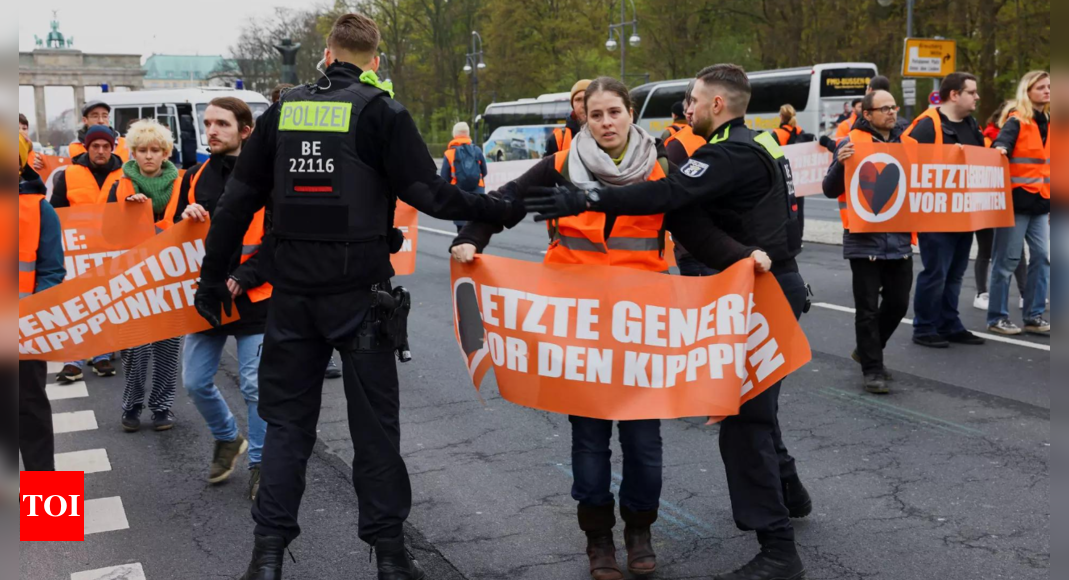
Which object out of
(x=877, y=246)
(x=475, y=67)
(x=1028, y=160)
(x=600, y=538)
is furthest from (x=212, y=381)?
(x=475, y=67)

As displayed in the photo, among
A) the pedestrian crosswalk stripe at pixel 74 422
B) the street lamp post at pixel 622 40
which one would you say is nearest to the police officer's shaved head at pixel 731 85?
the pedestrian crosswalk stripe at pixel 74 422

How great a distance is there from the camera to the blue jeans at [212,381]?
17.0 feet

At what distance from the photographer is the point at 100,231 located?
23.0ft

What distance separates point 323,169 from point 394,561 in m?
1.47

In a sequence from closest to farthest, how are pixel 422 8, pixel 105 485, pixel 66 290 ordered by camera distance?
pixel 66 290 < pixel 105 485 < pixel 422 8

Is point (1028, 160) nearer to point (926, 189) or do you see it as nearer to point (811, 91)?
point (926, 189)

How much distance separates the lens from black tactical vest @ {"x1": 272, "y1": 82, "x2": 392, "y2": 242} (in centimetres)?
394

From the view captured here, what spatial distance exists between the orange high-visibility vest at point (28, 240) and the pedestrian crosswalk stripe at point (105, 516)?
105 centimetres

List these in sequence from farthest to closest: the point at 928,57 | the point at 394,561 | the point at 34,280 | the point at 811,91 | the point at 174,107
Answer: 1. the point at 811,91
2. the point at 174,107
3. the point at 928,57
4. the point at 34,280
5. the point at 394,561

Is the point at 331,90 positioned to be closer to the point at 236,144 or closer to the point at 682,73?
the point at 236,144

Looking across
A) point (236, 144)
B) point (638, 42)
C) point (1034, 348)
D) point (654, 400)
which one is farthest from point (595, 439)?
point (638, 42)

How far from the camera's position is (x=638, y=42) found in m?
46.9

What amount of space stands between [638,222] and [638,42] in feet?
145

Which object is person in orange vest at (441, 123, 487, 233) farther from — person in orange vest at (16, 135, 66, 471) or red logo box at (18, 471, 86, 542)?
red logo box at (18, 471, 86, 542)
